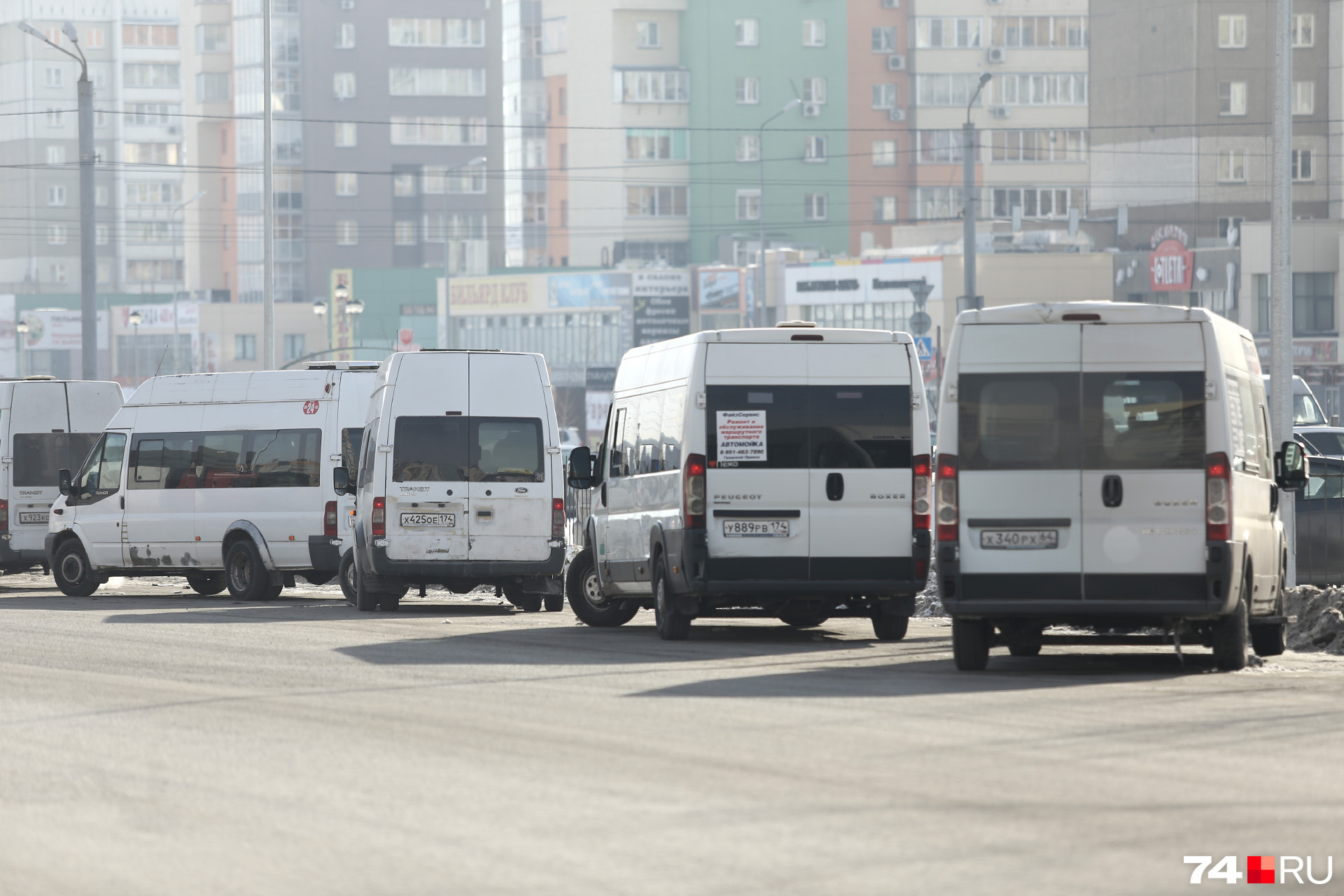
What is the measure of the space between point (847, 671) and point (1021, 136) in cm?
12348

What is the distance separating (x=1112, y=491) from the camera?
14227 millimetres

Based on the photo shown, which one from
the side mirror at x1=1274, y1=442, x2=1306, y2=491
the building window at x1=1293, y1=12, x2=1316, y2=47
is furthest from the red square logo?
the building window at x1=1293, y1=12, x2=1316, y2=47

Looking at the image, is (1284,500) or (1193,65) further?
(1193,65)

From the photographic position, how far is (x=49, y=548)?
89.6ft

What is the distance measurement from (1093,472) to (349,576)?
38.8 feet

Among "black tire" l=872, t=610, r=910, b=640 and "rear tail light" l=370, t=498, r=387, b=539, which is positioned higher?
"rear tail light" l=370, t=498, r=387, b=539

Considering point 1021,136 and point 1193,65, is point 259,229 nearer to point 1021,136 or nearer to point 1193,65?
point 1021,136

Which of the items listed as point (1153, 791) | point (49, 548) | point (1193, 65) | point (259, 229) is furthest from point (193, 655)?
point (259, 229)

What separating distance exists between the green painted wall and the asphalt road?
11842 centimetres

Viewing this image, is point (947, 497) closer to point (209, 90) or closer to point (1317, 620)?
point (1317, 620)

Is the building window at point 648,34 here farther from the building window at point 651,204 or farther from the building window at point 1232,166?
the building window at point 1232,166

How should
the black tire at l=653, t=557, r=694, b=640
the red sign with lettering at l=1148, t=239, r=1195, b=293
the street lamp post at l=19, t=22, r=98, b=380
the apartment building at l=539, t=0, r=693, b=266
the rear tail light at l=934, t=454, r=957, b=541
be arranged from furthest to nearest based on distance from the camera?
the apartment building at l=539, t=0, r=693, b=266
the red sign with lettering at l=1148, t=239, r=1195, b=293
the street lamp post at l=19, t=22, r=98, b=380
the black tire at l=653, t=557, r=694, b=640
the rear tail light at l=934, t=454, r=957, b=541

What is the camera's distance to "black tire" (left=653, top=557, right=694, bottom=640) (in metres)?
17.3

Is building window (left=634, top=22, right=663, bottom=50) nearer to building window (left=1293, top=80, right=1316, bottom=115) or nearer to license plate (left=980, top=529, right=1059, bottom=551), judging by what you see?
building window (left=1293, top=80, right=1316, bottom=115)
